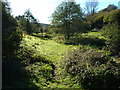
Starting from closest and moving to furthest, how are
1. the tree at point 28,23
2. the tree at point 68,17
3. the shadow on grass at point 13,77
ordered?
the shadow on grass at point 13,77 < the tree at point 68,17 < the tree at point 28,23

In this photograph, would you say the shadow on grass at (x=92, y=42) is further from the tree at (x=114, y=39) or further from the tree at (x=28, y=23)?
the tree at (x=28, y=23)

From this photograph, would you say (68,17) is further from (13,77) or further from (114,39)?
(13,77)

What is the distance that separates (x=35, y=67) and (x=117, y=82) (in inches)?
237

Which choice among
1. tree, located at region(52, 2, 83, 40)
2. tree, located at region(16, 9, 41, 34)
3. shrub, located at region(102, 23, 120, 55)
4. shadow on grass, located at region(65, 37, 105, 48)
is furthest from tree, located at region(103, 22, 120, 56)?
tree, located at region(16, 9, 41, 34)

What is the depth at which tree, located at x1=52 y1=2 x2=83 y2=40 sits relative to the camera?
97.7 ft

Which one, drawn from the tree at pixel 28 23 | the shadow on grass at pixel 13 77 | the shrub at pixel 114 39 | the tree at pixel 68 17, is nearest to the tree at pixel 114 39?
the shrub at pixel 114 39

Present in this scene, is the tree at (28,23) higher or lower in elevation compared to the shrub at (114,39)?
higher

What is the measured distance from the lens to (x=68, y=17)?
99.8ft

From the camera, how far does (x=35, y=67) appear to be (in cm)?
1078

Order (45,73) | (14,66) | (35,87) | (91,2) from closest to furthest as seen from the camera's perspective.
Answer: (35,87)
(14,66)
(45,73)
(91,2)

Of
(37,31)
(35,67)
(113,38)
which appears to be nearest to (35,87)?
(35,67)

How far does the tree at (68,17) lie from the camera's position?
97.7ft

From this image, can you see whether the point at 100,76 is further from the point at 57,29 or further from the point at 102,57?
the point at 57,29

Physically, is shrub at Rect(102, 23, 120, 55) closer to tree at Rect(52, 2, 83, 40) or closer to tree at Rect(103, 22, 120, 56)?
tree at Rect(103, 22, 120, 56)
